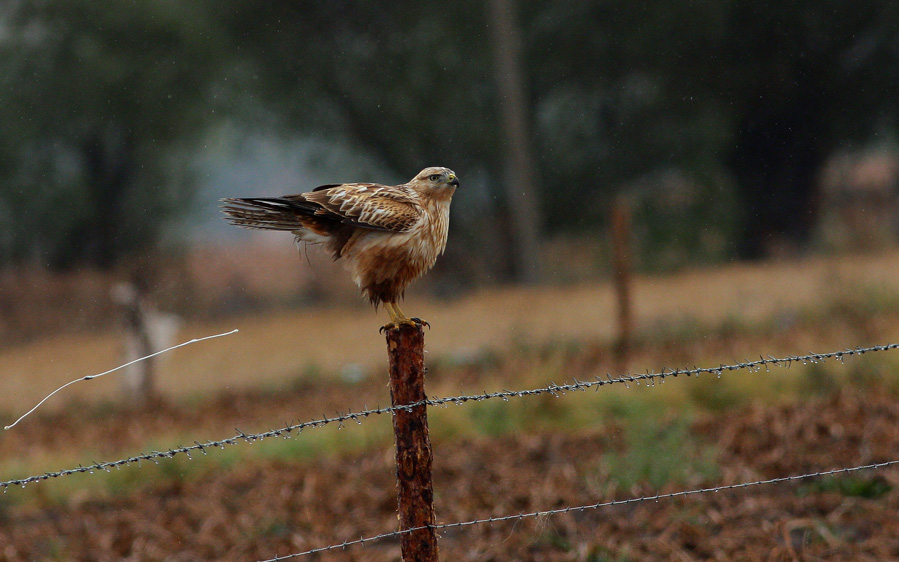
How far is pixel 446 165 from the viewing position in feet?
37.8

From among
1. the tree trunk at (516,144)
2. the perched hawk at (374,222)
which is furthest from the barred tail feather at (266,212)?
the tree trunk at (516,144)

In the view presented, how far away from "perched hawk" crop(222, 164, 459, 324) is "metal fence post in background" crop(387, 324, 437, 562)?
0.12 meters

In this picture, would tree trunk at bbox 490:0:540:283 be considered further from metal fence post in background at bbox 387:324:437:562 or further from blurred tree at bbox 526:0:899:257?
metal fence post in background at bbox 387:324:437:562

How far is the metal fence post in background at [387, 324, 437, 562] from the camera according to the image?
304cm

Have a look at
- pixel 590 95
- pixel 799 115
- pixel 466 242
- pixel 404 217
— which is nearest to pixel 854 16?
pixel 799 115

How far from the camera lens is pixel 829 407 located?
275 inches

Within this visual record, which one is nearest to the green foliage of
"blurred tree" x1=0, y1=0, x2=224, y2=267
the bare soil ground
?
the bare soil ground

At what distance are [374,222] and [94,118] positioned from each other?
10.6 m

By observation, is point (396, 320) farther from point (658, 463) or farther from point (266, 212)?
point (658, 463)

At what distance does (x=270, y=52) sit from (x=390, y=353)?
1007cm

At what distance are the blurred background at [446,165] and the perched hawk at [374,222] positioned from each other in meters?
6.69

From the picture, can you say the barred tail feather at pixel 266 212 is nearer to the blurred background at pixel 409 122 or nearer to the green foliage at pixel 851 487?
the green foliage at pixel 851 487

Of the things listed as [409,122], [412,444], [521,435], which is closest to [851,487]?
[521,435]

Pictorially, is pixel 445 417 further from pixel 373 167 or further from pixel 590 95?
pixel 590 95
